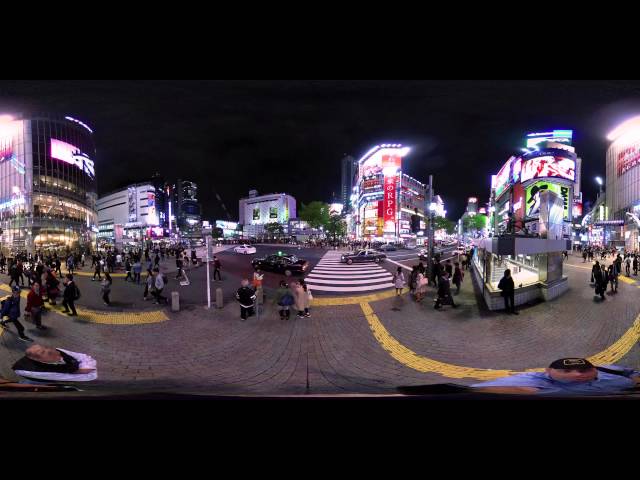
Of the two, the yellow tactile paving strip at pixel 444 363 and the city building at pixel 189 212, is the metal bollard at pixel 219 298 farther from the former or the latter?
the yellow tactile paving strip at pixel 444 363

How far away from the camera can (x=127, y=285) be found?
7.43ft

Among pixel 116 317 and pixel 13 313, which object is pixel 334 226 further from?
pixel 13 313

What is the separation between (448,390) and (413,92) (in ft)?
8.05

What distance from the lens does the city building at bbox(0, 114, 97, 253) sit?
2.12 meters

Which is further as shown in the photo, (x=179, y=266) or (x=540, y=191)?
(x=540, y=191)

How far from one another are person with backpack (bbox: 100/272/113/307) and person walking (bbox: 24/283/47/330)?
0.47m

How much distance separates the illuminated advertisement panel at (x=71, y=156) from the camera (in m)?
2.13

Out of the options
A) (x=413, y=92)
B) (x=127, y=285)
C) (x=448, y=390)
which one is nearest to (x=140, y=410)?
(x=127, y=285)

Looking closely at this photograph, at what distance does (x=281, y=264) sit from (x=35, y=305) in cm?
223

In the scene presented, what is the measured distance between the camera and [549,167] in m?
3.01

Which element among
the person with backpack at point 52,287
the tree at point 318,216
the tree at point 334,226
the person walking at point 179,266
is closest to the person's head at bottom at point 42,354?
the person with backpack at point 52,287

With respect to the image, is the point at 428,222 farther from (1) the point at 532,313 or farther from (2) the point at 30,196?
(2) the point at 30,196

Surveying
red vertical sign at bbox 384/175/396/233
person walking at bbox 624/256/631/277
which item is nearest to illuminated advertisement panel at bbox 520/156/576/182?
person walking at bbox 624/256/631/277

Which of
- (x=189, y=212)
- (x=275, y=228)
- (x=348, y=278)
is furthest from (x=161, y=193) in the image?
(x=275, y=228)
